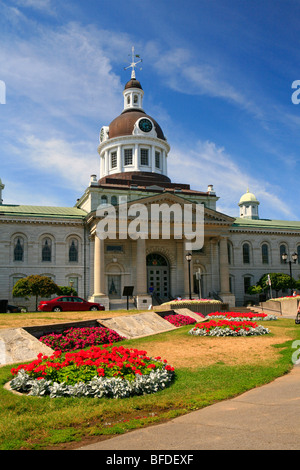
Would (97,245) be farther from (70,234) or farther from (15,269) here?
(15,269)

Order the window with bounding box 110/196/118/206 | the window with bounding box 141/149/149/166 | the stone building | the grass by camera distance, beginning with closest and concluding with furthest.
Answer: the grass → the stone building → the window with bounding box 110/196/118/206 → the window with bounding box 141/149/149/166

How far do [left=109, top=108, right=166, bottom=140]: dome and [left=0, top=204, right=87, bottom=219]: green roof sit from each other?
13.5m

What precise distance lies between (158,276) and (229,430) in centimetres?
4208

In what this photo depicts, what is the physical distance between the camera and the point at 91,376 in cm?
949

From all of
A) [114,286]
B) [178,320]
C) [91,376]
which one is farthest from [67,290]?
[91,376]

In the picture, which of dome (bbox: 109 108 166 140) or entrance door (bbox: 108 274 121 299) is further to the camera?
dome (bbox: 109 108 166 140)

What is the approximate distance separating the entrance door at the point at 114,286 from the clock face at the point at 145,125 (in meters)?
21.5

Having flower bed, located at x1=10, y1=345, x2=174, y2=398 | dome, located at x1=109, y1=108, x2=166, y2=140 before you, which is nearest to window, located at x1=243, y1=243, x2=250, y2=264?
dome, located at x1=109, y1=108, x2=166, y2=140

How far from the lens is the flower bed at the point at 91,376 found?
902 cm

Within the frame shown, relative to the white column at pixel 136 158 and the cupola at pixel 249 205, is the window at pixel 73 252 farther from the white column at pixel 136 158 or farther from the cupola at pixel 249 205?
the cupola at pixel 249 205

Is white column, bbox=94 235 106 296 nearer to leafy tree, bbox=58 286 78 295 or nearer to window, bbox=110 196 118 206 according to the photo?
leafy tree, bbox=58 286 78 295

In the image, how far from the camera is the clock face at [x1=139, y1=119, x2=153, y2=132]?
56844 mm

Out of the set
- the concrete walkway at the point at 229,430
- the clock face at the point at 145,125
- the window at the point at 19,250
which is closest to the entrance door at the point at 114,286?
the window at the point at 19,250
